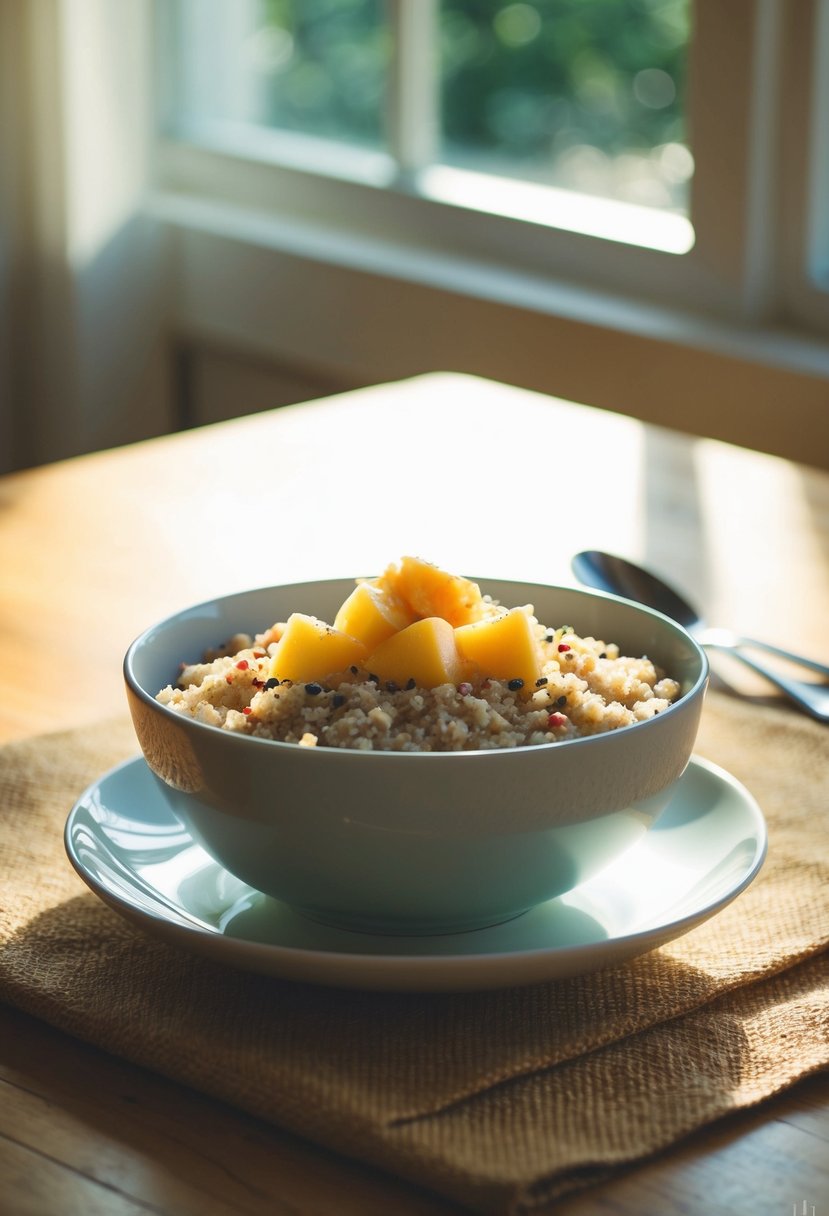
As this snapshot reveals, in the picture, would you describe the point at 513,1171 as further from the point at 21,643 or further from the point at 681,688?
the point at 21,643

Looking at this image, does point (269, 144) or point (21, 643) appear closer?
point (21, 643)

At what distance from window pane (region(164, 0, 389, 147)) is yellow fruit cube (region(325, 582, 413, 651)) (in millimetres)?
2099

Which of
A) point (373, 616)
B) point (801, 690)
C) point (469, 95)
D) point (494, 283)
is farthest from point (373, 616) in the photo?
point (469, 95)

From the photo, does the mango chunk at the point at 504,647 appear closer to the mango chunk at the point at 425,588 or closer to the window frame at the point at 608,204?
the mango chunk at the point at 425,588

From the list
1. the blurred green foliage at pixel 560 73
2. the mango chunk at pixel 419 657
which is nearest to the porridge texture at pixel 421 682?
the mango chunk at pixel 419 657

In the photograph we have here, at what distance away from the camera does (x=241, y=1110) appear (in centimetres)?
50

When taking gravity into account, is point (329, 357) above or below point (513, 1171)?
below

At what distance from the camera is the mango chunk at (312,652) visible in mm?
569

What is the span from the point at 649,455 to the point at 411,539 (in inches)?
11.2

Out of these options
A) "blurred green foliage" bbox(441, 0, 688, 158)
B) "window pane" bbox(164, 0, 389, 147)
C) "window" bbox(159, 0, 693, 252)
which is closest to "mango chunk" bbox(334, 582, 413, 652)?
"window" bbox(159, 0, 693, 252)

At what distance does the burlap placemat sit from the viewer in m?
0.48

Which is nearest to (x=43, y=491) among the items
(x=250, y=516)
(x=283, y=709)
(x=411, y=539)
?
(x=250, y=516)

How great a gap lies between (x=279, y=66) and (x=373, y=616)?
7.72ft

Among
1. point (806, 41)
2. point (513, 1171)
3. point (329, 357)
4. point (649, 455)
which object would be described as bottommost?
point (329, 357)
